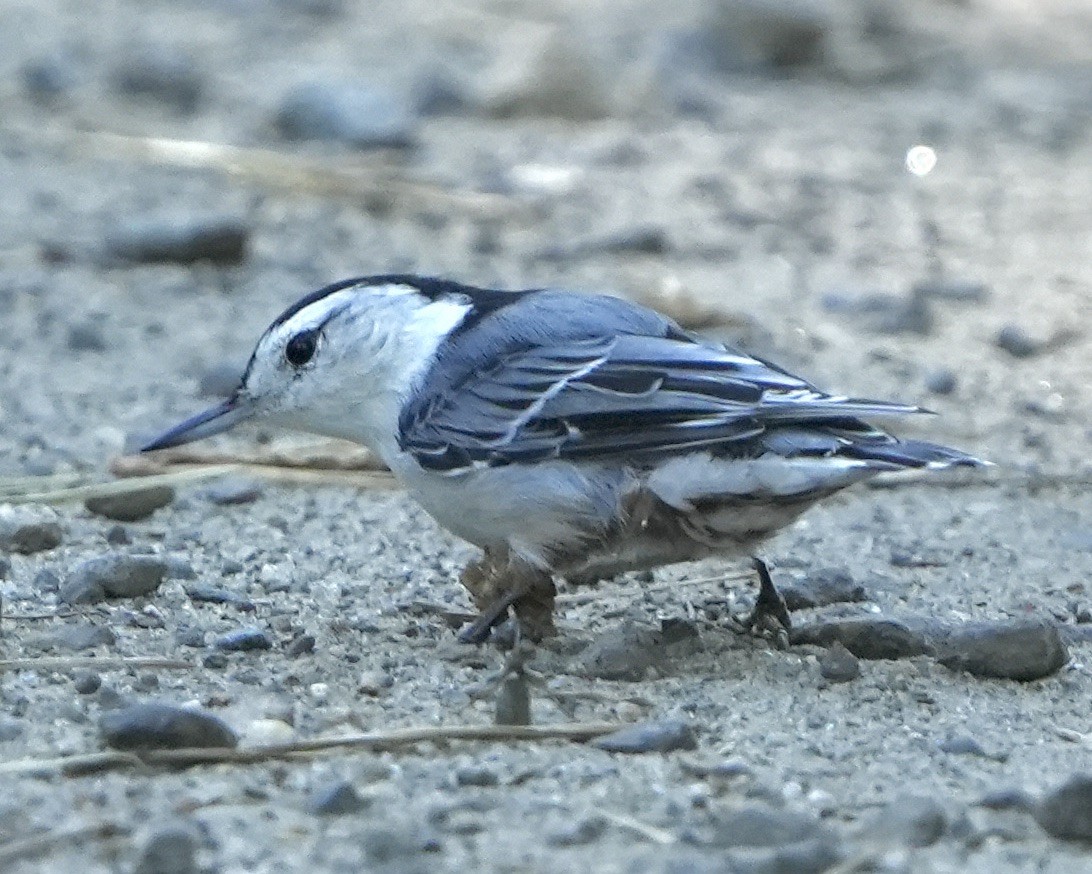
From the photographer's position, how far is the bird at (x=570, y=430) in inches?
143

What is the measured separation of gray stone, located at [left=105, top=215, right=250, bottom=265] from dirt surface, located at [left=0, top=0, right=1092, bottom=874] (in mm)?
34

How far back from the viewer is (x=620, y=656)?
144 inches

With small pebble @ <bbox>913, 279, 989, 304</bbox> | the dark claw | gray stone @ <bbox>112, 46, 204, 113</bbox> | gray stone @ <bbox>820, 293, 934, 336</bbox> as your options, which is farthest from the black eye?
gray stone @ <bbox>112, 46, 204, 113</bbox>

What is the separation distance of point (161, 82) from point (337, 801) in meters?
5.71

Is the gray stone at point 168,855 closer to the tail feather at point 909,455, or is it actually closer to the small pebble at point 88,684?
the small pebble at point 88,684

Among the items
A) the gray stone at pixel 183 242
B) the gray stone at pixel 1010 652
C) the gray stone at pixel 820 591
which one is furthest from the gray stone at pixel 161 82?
the gray stone at pixel 1010 652

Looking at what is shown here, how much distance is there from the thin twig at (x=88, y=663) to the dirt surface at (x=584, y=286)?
2 centimetres

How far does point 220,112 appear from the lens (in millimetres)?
8102

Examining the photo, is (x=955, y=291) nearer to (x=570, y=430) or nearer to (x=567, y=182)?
(x=567, y=182)

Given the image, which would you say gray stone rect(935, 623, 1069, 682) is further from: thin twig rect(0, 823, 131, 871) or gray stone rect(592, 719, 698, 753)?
thin twig rect(0, 823, 131, 871)

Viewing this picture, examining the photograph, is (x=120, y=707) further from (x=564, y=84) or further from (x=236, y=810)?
(x=564, y=84)

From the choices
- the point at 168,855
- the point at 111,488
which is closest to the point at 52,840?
the point at 168,855

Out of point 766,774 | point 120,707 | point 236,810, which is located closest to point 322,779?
point 236,810

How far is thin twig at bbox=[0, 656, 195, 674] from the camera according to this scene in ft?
11.6
